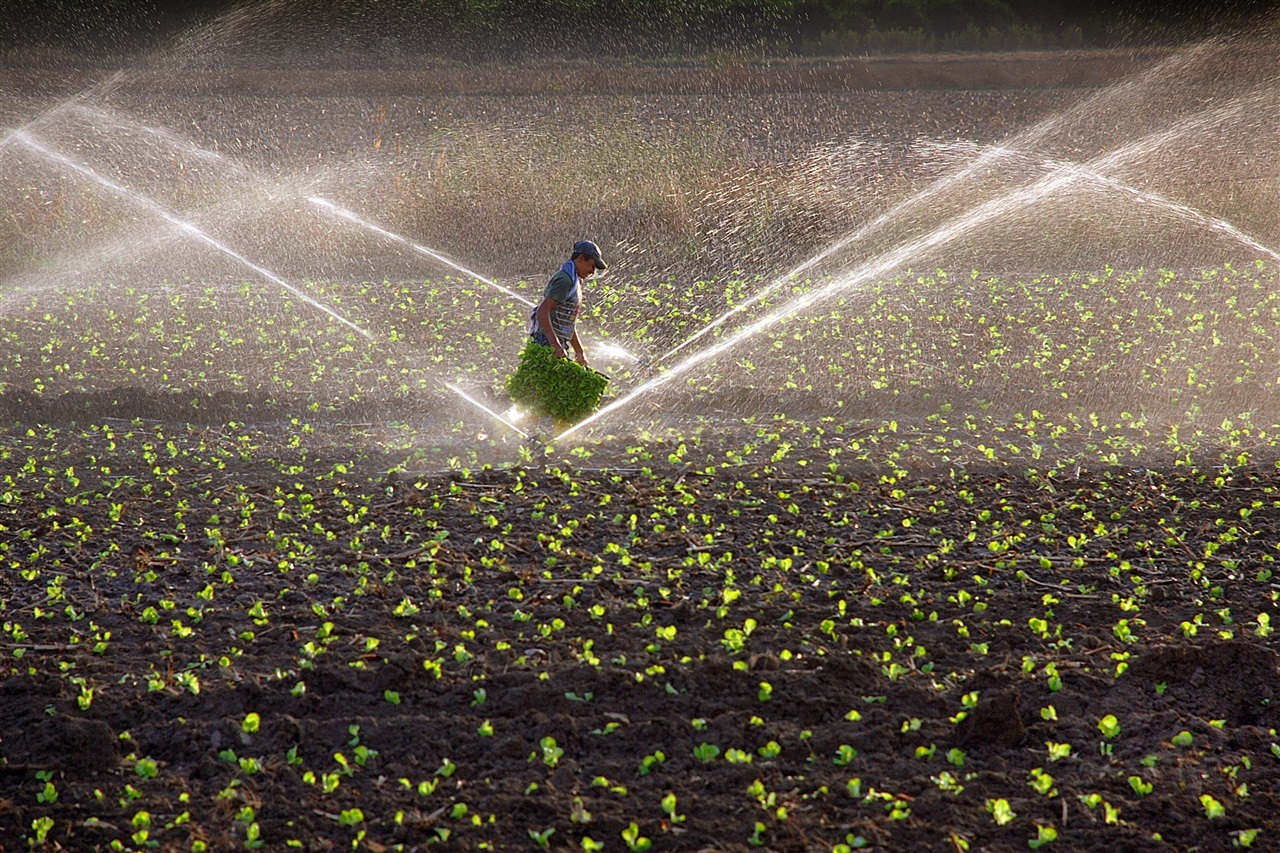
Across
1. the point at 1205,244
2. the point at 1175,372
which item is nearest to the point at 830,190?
the point at 1205,244

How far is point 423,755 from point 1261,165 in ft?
75.2

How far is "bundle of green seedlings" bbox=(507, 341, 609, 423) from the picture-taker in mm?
8562

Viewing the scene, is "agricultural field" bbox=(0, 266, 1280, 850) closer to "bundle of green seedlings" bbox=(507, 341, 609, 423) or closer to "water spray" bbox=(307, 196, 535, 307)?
"bundle of green seedlings" bbox=(507, 341, 609, 423)

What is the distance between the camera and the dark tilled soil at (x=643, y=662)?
179 inches

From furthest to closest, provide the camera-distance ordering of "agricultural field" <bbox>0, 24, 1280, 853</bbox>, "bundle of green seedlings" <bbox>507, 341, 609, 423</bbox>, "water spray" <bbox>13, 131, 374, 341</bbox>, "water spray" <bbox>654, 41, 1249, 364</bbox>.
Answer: "water spray" <bbox>13, 131, 374, 341</bbox>
"water spray" <bbox>654, 41, 1249, 364</bbox>
"bundle of green seedlings" <bbox>507, 341, 609, 423</bbox>
"agricultural field" <bbox>0, 24, 1280, 853</bbox>

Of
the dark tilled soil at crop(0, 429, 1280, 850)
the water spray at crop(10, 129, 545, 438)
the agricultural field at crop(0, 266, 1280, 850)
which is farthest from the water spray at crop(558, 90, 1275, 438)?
the water spray at crop(10, 129, 545, 438)

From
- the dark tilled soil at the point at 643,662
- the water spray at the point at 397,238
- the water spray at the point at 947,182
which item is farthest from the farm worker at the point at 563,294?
the water spray at the point at 397,238

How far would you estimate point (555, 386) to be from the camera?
8.58 m

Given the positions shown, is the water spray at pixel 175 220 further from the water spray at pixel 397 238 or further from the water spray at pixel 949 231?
the water spray at pixel 949 231

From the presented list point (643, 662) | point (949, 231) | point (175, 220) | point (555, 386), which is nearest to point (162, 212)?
point (175, 220)

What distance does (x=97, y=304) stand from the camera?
1471cm

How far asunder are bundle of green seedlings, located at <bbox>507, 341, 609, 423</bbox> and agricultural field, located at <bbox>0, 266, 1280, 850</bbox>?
0.42 meters

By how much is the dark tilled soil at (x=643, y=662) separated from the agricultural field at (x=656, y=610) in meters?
0.02

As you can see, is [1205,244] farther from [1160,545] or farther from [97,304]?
[97,304]
